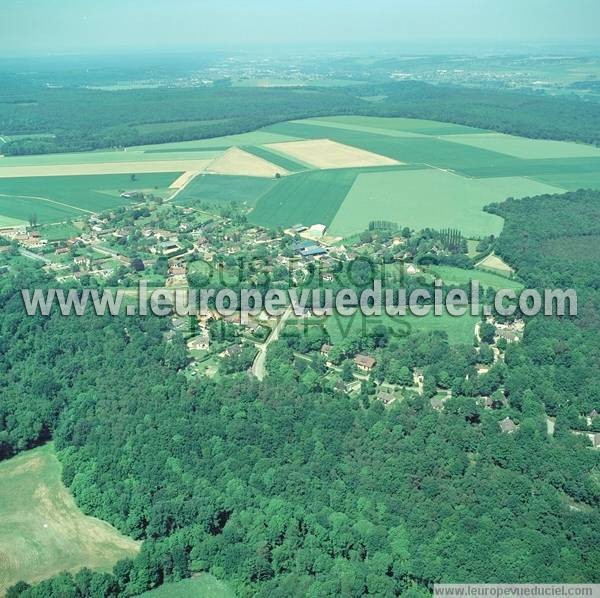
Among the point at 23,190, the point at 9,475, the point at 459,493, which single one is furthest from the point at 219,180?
the point at 459,493


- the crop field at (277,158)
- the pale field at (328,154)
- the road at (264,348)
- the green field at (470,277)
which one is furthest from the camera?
the pale field at (328,154)

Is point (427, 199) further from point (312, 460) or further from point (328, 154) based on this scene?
point (312, 460)

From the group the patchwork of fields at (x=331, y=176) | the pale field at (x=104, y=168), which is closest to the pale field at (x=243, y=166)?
the patchwork of fields at (x=331, y=176)

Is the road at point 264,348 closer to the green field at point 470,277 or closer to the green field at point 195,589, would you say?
the green field at point 470,277

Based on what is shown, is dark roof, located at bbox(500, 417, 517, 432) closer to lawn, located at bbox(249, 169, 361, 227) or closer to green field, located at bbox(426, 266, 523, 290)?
green field, located at bbox(426, 266, 523, 290)

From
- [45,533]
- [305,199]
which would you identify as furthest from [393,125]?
[45,533]

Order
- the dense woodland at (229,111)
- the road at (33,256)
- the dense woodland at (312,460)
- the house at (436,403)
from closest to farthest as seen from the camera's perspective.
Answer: the dense woodland at (312,460)
the house at (436,403)
the road at (33,256)
the dense woodland at (229,111)
